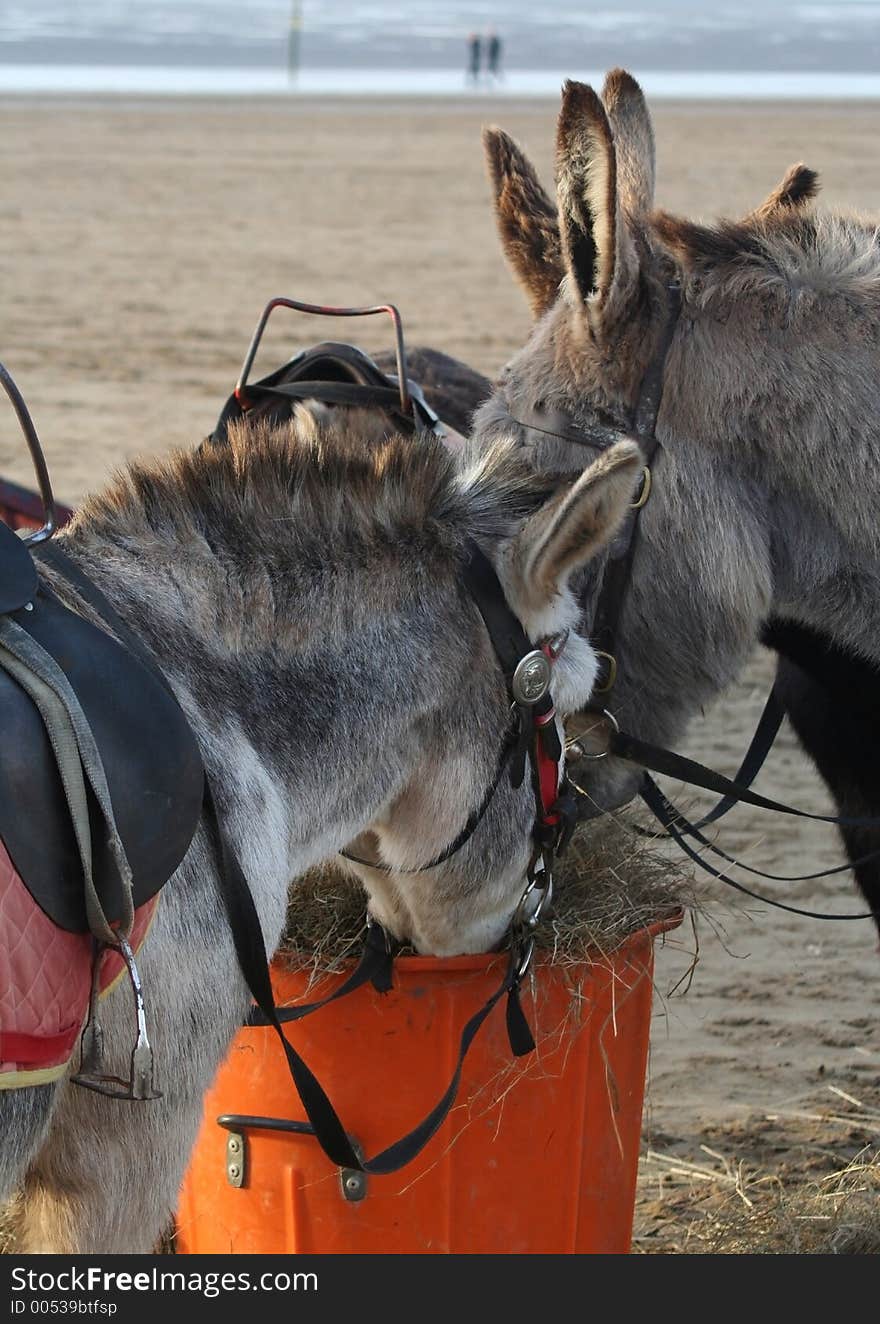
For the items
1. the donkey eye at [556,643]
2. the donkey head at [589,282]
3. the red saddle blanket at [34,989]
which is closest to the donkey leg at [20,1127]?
the red saddle blanket at [34,989]

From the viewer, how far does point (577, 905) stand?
2.71 meters

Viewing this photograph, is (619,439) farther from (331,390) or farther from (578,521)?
(331,390)

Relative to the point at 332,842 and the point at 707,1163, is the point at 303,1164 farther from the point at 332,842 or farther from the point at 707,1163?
the point at 707,1163

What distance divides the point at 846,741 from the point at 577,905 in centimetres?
75

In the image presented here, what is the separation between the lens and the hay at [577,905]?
103 inches

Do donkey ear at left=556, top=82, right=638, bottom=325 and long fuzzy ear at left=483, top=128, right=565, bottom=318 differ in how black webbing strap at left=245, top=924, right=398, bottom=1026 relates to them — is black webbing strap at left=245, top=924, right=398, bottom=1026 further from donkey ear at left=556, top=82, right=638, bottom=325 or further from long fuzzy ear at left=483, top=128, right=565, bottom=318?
long fuzzy ear at left=483, top=128, right=565, bottom=318

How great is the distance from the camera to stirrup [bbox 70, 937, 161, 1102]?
1776 millimetres

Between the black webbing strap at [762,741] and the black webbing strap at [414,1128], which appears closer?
the black webbing strap at [414,1128]

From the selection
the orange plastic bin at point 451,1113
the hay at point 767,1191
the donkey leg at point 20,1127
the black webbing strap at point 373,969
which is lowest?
the hay at point 767,1191

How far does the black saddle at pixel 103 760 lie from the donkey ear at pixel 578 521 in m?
0.56

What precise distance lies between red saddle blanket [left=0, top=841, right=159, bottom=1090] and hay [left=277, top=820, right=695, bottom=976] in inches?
34.4

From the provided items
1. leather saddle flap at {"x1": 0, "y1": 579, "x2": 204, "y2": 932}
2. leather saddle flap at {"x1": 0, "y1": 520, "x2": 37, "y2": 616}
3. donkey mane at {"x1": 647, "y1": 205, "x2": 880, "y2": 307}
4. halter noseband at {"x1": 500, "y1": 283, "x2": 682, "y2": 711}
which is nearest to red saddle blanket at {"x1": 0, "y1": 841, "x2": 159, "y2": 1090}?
leather saddle flap at {"x1": 0, "y1": 579, "x2": 204, "y2": 932}

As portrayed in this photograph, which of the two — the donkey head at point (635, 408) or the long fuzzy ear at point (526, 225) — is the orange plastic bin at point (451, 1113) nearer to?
the donkey head at point (635, 408)

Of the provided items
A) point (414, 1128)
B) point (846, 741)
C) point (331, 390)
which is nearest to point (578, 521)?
point (414, 1128)
